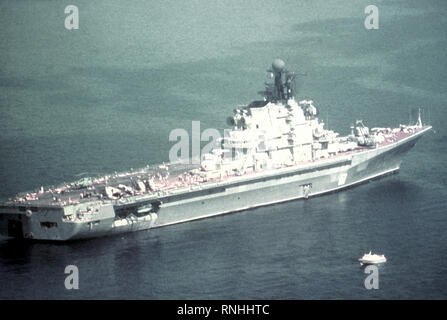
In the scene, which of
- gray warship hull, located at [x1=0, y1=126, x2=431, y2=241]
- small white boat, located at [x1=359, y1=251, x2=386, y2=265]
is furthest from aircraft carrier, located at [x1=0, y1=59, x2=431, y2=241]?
small white boat, located at [x1=359, y1=251, x2=386, y2=265]

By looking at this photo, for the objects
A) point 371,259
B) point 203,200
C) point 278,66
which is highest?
point 278,66

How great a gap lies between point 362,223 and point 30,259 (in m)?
20.0

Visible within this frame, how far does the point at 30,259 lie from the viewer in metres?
48.4

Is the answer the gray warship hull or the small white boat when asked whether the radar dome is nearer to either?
the gray warship hull

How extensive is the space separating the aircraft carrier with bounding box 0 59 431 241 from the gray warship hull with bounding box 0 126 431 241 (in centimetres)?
7

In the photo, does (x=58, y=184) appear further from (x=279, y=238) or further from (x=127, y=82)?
(x=127, y=82)

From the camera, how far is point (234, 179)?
5788cm

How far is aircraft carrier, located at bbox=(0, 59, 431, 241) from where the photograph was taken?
52.2 metres

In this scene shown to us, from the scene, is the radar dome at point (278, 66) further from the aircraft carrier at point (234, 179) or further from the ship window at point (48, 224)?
the ship window at point (48, 224)

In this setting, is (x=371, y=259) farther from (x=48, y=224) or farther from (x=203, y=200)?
(x=48, y=224)

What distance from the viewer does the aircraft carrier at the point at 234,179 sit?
52219mm

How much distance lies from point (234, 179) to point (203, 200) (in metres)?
2.73

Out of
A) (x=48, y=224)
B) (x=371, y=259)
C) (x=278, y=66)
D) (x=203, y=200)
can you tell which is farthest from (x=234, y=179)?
(x=371, y=259)
